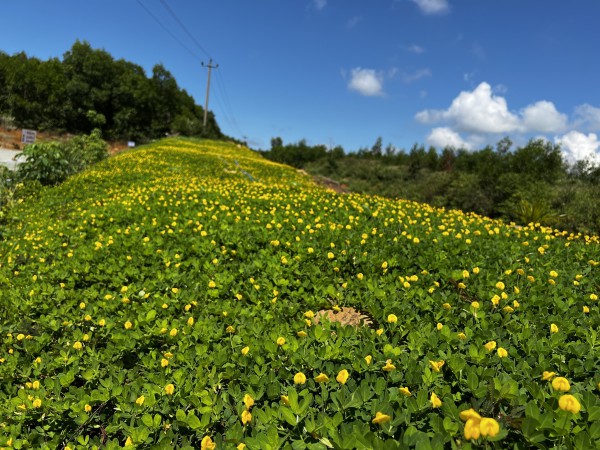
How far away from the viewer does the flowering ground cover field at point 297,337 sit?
152cm

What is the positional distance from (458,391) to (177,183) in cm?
939

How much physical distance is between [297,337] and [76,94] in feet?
163

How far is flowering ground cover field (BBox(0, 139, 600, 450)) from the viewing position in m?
1.52

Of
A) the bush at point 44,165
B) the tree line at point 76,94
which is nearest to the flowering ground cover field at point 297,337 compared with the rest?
the bush at point 44,165

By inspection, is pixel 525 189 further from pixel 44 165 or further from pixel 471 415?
pixel 44 165

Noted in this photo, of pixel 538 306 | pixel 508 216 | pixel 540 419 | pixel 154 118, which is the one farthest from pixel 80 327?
pixel 154 118

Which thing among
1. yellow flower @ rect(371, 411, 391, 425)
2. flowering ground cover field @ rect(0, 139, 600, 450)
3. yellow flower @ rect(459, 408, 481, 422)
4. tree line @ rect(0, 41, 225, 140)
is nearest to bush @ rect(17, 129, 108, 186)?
flowering ground cover field @ rect(0, 139, 600, 450)

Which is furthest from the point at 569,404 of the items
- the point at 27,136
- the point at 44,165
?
the point at 27,136

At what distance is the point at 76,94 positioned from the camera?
4100 cm

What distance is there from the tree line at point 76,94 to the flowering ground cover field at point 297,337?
136 feet

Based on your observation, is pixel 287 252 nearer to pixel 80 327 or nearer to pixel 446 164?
pixel 80 327

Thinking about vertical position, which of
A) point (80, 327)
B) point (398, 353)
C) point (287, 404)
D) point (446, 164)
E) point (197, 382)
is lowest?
point (80, 327)

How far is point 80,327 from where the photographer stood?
3.12 meters

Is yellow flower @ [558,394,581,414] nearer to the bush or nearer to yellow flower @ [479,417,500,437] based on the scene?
yellow flower @ [479,417,500,437]
